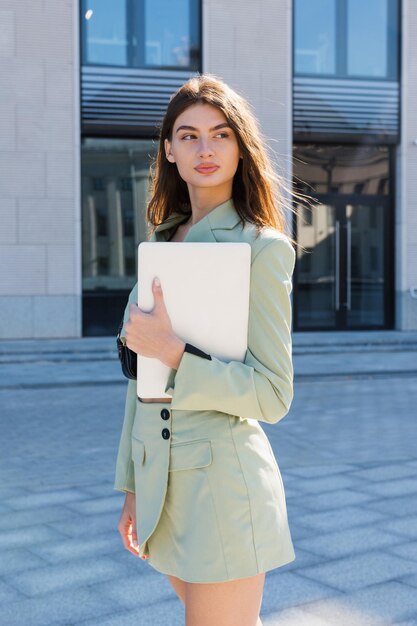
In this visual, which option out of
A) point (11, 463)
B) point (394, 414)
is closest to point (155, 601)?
point (11, 463)

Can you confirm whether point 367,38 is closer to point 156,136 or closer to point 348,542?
point 156,136

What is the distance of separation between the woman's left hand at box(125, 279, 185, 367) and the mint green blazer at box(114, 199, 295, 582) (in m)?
0.03

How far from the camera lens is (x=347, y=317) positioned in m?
18.0

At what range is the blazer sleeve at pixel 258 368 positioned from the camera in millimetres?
1918

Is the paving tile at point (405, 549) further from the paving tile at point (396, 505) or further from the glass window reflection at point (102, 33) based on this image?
the glass window reflection at point (102, 33)

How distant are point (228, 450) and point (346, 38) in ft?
55.2

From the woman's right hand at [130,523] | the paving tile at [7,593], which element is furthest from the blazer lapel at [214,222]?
the paving tile at [7,593]

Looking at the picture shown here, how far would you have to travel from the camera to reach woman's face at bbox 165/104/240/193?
212cm

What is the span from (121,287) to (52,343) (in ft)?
7.19

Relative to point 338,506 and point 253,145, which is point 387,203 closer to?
point 338,506

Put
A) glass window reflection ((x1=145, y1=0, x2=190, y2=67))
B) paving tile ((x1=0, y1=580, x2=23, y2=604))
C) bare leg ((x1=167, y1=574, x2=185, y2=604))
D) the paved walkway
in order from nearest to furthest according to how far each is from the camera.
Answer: bare leg ((x1=167, y1=574, x2=185, y2=604)) → the paved walkway → paving tile ((x1=0, y1=580, x2=23, y2=604)) → glass window reflection ((x1=145, y1=0, x2=190, y2=67))

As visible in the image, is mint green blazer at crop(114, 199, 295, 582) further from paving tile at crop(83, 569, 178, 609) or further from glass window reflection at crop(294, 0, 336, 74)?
glass window reflection at crop(294, 0, 336, 74)

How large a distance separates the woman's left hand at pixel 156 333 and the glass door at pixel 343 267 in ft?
51.7

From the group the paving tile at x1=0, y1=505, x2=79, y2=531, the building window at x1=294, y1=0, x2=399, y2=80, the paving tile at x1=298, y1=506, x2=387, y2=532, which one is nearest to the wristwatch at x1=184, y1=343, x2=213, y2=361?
the paving tile at x1=298, y1=506, x2=387, y2=532
